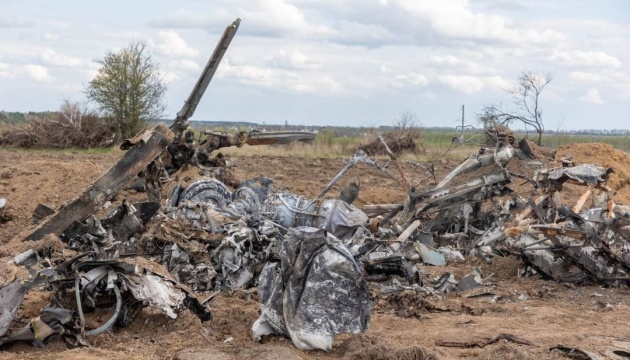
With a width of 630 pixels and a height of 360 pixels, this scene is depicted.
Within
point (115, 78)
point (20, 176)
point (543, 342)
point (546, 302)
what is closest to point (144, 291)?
point (543, 342)

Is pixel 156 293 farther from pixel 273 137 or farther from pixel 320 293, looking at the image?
pixel 273 137

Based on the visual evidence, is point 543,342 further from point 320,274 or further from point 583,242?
point 583,242

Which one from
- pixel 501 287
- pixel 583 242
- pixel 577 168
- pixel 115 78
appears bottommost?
pixel 501 287

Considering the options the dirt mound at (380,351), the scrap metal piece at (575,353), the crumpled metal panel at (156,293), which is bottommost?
the scrap metal piece at (575,353)

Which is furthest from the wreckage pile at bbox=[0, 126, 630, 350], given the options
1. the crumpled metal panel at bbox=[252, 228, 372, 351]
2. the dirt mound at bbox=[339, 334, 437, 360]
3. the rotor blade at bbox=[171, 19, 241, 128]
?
the rotor blade at bbox=[171, 19, 241, 128]

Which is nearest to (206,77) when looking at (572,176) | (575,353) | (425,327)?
(572,176)

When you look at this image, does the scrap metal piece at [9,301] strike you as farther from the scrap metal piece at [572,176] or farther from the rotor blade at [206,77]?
the scrap metal piece at [572,176]

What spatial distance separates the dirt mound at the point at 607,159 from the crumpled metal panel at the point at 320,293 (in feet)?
43.2

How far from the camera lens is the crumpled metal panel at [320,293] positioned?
6168 mm

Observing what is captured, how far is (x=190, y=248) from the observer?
374 inches

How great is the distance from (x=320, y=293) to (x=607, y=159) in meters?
15.1

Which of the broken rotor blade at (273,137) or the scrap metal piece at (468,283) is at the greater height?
the broken rotor blade at (273,137)

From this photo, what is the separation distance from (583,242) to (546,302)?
3.50ft

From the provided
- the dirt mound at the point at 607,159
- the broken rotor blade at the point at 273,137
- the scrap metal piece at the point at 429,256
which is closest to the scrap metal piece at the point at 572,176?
the scrap metal piece at the point at 429,256
